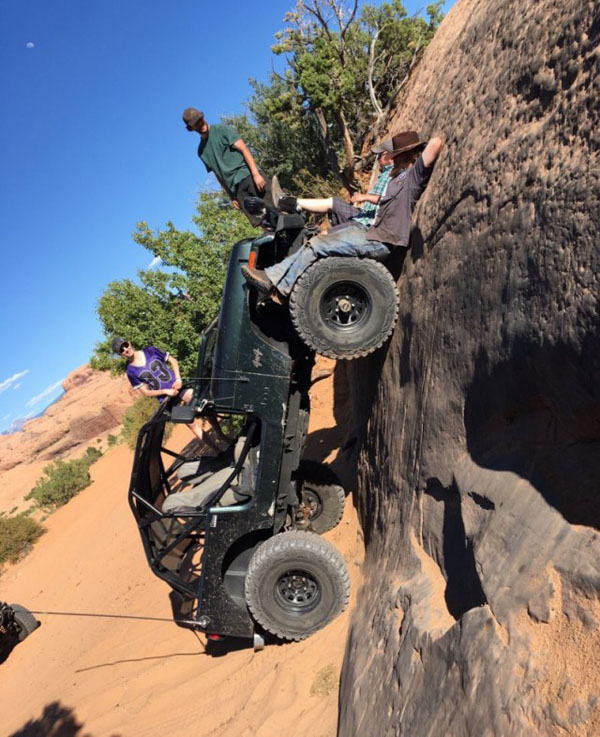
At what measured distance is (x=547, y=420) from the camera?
258 cm

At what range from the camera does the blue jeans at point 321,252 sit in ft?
13.5

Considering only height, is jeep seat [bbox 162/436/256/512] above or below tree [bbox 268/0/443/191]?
below

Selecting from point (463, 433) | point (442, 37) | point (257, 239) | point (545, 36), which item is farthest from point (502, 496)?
point (442, 37)

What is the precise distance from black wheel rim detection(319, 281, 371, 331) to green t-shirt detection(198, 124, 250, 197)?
2.05 m

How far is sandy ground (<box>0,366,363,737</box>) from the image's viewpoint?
4.08 m

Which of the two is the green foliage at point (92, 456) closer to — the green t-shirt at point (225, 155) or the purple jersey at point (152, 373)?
the purple jersey at point (152, 373)

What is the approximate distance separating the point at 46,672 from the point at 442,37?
29.3 feet

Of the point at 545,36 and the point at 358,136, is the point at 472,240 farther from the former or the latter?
the point at 358,136

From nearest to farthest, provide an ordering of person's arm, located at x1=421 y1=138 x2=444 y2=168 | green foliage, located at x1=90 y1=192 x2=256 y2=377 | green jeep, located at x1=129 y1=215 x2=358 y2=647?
person's arm, located at x1=421 y1=138 x2=444 y2=168, green jeep, located at x1=129 y1=215 x2=358 y2=647, green foliage, located at x1=90 y1=192 x2=256 y2=377

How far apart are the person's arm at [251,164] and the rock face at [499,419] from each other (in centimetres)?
196

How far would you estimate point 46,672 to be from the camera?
6.79 metres

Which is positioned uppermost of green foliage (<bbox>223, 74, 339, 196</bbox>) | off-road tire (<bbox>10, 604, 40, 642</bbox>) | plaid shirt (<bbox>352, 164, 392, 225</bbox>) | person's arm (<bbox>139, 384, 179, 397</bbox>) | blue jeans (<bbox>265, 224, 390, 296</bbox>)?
green foliage (<bbox>223, 74, 339, 196</bbox>)

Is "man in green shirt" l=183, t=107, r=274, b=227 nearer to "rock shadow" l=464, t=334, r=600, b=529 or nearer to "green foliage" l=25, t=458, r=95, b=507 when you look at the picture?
"rock shadow" l=464, t=334, r=600, b=529

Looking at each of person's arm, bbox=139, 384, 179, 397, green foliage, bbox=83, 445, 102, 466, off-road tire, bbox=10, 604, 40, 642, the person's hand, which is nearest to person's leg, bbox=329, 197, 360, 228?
the person's hand
